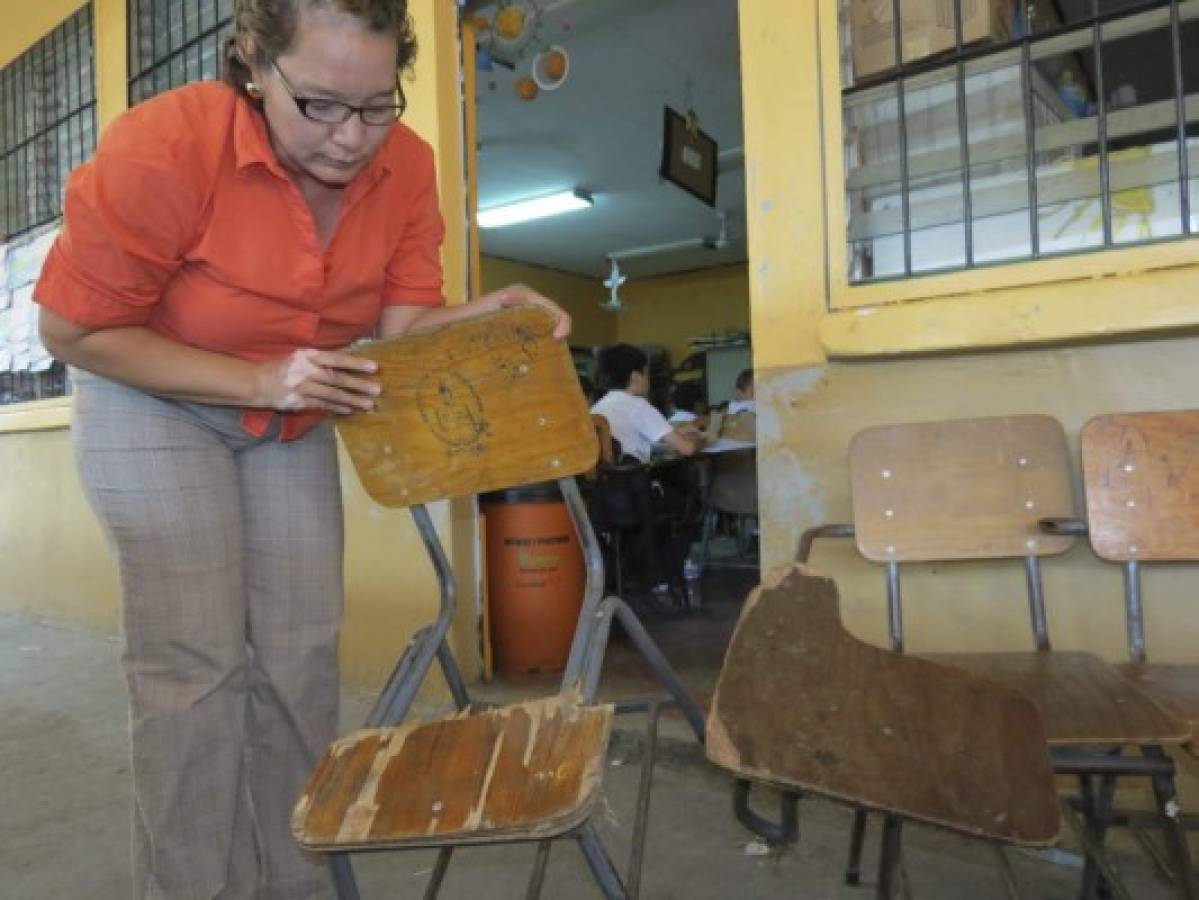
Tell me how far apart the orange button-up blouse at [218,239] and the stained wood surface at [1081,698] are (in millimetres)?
1106

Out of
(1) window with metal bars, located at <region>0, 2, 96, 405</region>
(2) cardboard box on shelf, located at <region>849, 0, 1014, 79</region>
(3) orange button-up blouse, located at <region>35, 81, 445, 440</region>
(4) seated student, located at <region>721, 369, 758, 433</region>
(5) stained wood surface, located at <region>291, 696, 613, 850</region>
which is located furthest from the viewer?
(4) seated student, located at <region>721, 369, 758, 433</region>

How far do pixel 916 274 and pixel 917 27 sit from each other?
56 centimetres

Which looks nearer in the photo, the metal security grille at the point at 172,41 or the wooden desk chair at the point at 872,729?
the wooden desk chair at the point at 872,729

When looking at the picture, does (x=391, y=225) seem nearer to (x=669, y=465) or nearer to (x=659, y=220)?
(x=669, y=465)

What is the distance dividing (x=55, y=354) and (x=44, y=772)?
1.89m

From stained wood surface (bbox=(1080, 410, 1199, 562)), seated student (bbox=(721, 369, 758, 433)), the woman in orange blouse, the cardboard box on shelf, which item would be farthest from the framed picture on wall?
the woman in orange blouse

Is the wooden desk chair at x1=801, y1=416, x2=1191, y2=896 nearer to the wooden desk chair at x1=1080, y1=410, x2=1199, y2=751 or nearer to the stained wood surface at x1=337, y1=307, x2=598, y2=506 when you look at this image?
the wooden desk chair at x1=1080, y1=410, x2=1199, y2=751

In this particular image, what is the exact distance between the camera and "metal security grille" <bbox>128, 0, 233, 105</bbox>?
3457 millimetres

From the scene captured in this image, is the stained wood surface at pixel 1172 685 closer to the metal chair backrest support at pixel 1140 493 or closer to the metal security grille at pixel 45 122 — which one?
the metal chair backrest support at pixel 1140 493

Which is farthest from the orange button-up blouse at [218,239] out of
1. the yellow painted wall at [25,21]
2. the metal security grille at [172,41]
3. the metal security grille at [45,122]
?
the yellow painted wall at [25,21]

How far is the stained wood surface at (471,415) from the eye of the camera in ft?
3.89

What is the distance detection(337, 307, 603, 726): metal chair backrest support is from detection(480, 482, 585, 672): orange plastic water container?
1631 millimetres

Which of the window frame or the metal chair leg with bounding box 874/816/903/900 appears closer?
the metal chair leg with bounding box 874/816/903/900

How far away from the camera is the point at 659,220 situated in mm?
8500
